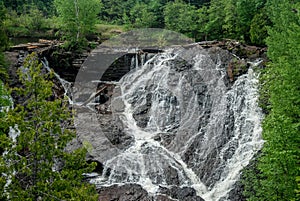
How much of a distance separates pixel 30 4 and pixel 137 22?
73.7ft

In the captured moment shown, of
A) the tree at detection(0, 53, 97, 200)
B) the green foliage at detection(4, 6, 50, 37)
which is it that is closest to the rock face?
the tree at detection(0, 53, 97, 200)

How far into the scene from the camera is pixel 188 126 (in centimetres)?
1828

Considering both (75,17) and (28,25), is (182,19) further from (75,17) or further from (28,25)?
(28,25)

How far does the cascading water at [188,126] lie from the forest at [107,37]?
1376 mm

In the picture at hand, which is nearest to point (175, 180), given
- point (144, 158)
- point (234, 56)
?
point (144, 158)

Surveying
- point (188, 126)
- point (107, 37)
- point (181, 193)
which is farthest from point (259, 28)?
point (107, 37)

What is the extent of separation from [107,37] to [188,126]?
864 inches

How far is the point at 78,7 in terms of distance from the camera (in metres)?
29.8

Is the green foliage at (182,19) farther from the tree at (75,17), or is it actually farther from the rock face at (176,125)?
the tree at (75,17)

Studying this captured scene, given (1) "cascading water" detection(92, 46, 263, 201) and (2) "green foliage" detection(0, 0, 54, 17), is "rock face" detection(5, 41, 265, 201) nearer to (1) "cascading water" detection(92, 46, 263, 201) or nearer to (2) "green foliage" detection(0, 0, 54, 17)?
(1) "cascading water" detection(92, 46, 263, 201)

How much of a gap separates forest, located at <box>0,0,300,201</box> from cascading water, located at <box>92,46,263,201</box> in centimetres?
138

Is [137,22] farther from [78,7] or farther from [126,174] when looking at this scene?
[126,174]

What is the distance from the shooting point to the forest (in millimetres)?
8031

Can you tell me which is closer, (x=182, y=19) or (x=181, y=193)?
(x=181, y=193)
